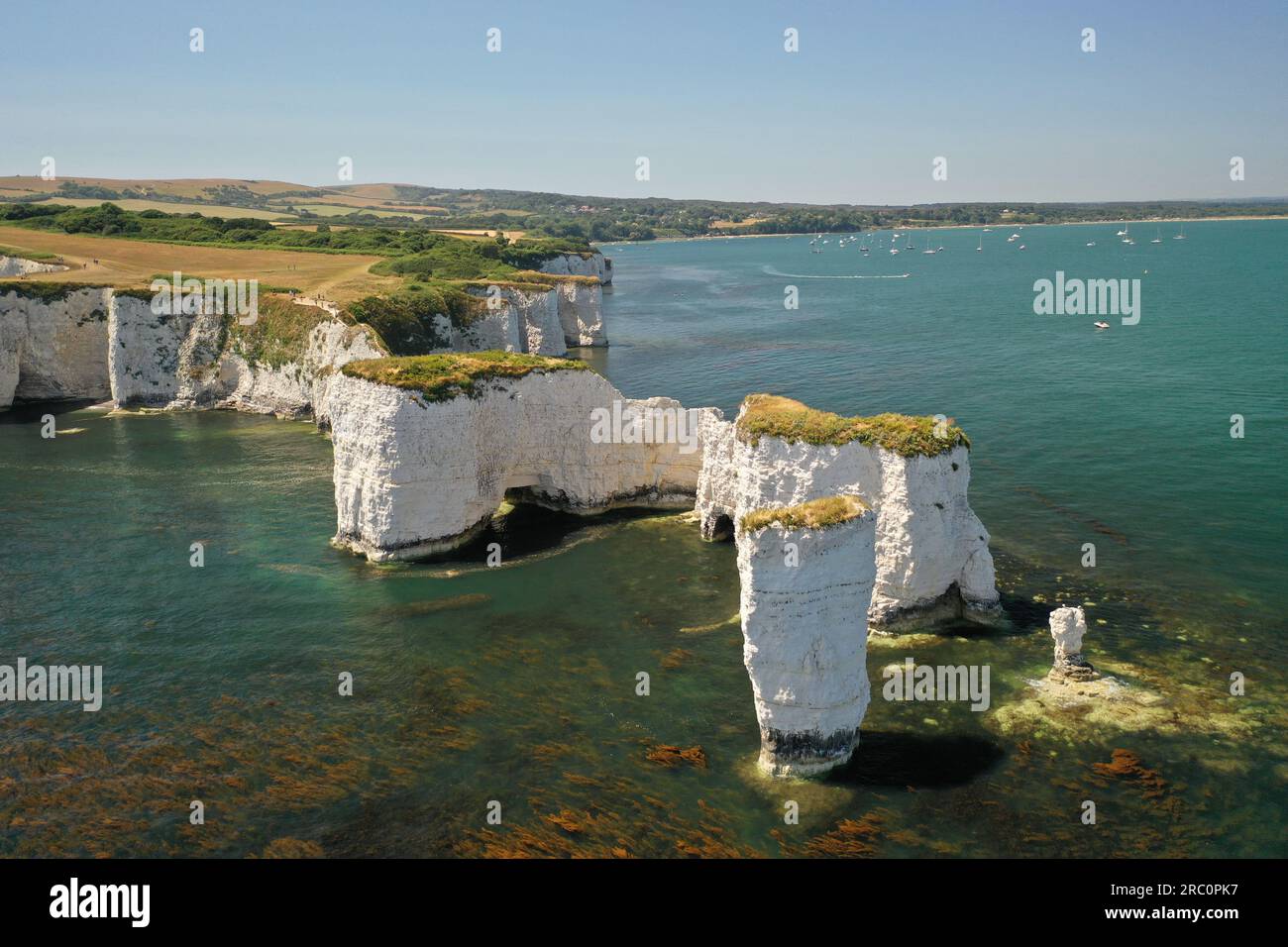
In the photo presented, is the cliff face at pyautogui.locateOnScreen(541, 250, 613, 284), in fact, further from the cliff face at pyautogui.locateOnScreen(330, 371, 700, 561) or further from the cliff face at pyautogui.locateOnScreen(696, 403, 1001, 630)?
the cliff face at pyautogui.locateOnScreen(696, 403, 1001, 630)

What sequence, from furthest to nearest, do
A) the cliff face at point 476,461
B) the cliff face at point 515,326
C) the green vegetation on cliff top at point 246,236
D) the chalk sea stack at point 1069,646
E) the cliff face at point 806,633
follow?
the green vegetation on cliff top at point 246,236, the cliff face at point 515,326, the cliff face at point 476,461, the chalk sea stack at point 1069,646, the cliff face at point 806,633

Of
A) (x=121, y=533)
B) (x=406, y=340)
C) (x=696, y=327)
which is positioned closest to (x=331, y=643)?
(x=121, y=533)

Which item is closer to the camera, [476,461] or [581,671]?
[581,671]

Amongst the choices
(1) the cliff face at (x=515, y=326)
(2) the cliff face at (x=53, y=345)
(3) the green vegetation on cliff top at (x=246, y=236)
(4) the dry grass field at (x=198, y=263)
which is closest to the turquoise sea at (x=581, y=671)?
(2) the cliff face at (x=53, y=345)

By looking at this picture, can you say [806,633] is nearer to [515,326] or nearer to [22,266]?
[515,326]

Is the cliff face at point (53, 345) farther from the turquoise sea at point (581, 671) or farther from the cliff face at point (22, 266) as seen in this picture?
the turquoise sea at point (581, 671)

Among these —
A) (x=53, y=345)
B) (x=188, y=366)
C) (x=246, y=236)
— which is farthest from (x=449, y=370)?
(x=246, y=236)

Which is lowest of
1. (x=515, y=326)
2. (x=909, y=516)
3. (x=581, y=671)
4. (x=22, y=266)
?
(x=581, y=671)
